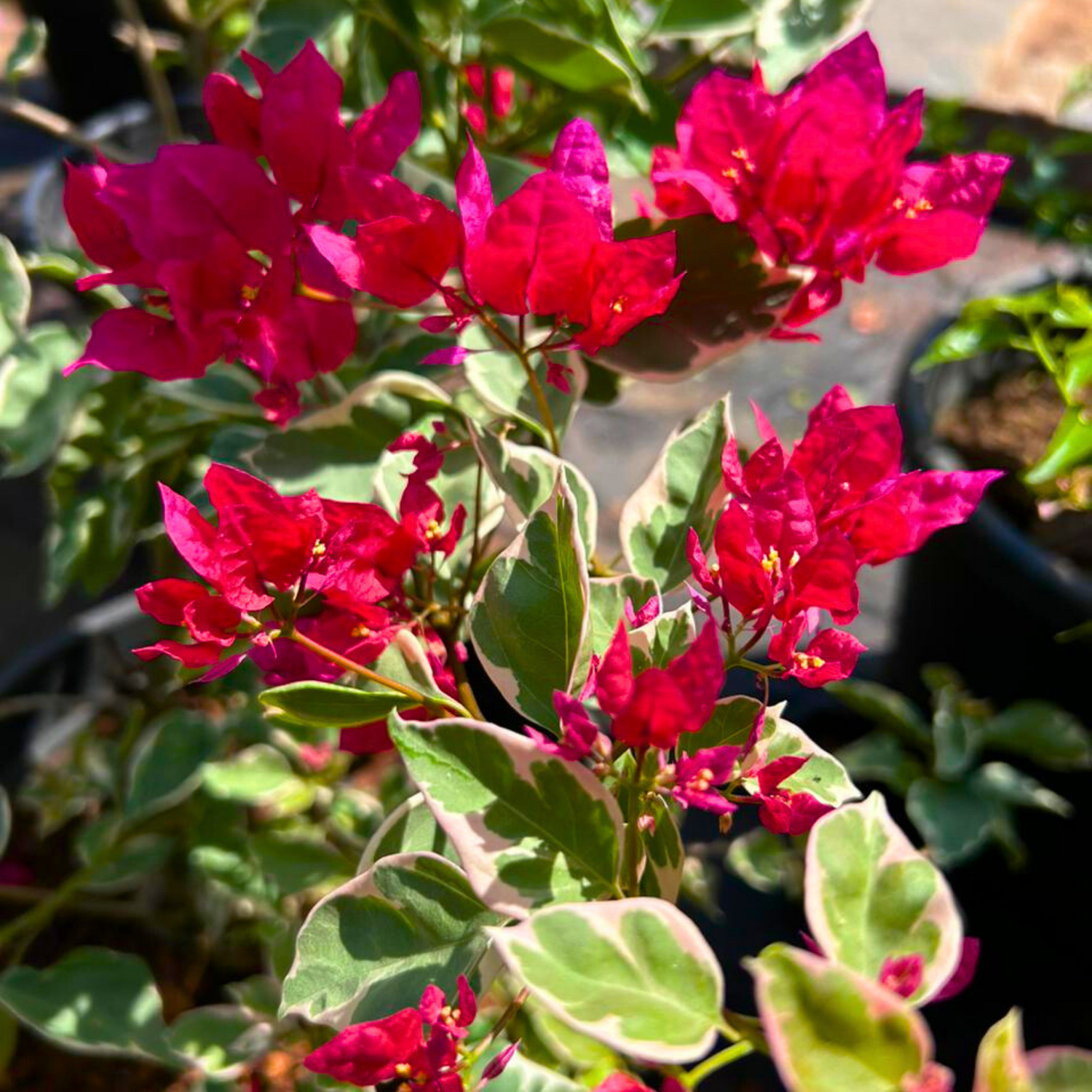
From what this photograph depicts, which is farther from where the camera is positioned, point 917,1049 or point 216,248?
point 216,248

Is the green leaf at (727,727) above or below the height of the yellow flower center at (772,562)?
→ below

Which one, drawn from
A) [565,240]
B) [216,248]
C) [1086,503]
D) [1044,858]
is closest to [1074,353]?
[1086,503]

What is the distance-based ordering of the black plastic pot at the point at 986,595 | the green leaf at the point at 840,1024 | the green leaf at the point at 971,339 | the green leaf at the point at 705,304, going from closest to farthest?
the green leaf at the point at 840,1024
the green leaf at the point at 705,304
the green leaf at the point at 971,339
the black plastic pot at the point at 986,595

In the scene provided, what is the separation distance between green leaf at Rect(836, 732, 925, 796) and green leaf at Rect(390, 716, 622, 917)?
2.31 ft

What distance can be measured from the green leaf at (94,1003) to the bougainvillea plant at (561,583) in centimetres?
35

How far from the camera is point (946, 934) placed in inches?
13.4

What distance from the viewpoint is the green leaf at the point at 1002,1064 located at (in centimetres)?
30

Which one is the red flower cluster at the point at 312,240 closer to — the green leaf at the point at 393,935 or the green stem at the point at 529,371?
the green stem at the point at 529,371

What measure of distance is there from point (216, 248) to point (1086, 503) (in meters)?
0.58

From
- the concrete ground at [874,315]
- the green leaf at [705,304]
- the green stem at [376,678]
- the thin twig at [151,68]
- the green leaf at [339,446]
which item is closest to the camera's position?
the green stem at [376,678]

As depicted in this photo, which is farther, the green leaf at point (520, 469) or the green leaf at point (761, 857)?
the green leaf at point (761, 857)

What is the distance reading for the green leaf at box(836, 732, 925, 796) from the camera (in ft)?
3.48

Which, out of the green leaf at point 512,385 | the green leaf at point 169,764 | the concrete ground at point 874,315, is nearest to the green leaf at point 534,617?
the green leaf at point 512,385

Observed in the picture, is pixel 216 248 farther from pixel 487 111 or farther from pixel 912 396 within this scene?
pixel 912 396
